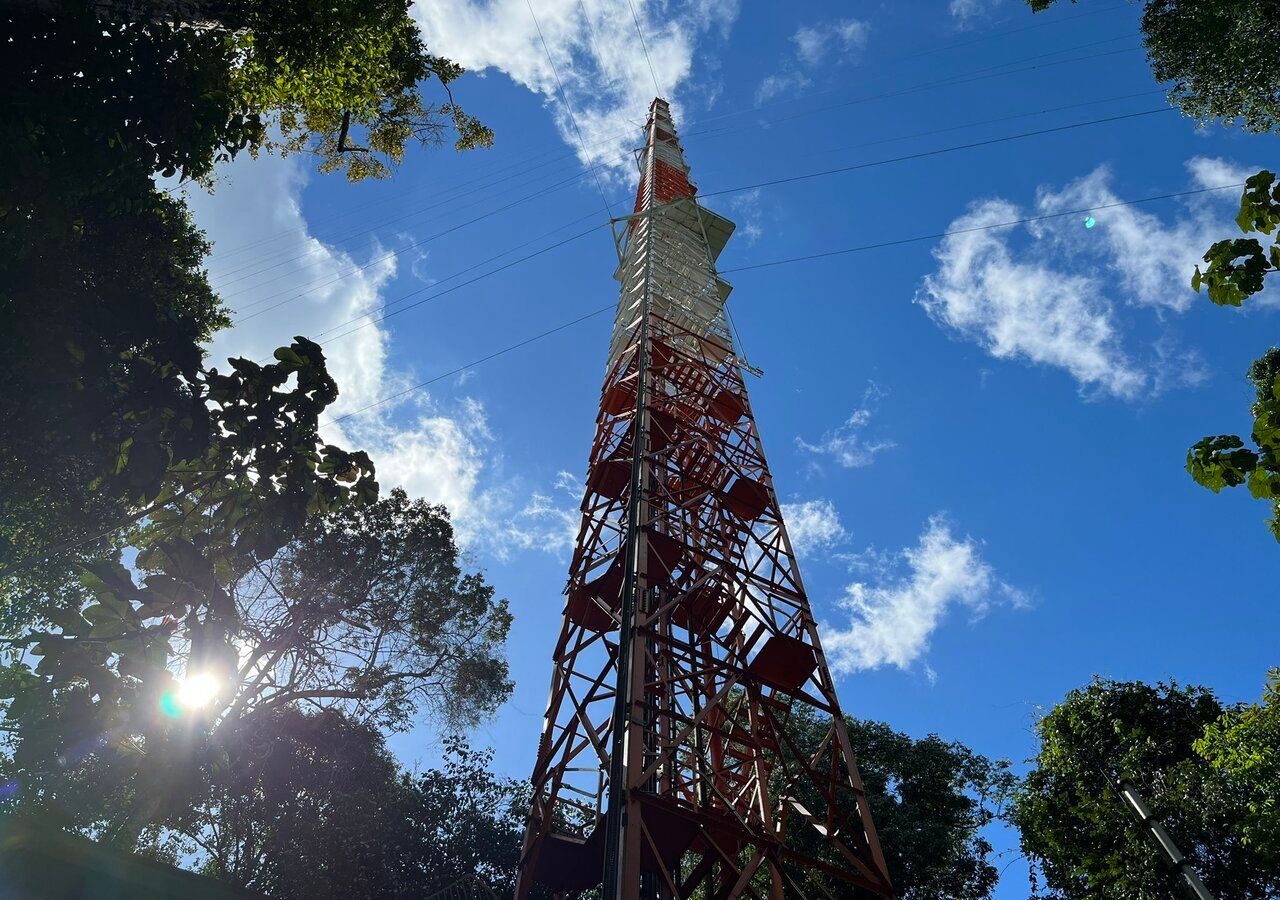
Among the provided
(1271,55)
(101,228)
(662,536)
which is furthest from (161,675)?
(1271,55)

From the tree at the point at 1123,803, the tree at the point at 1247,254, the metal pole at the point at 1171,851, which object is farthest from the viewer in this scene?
the tree at the point at 1123,803

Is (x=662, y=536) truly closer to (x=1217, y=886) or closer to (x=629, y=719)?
(x=629, y=719)

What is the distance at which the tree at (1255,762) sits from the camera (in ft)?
36.5

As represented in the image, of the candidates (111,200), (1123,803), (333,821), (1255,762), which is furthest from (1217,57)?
(333,821)

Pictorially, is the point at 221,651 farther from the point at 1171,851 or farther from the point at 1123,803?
the point at 1123,803

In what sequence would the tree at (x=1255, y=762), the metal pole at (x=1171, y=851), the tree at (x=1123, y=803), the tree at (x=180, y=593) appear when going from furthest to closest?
the tree at (x=1123, y=803)
the tree at (x=1255, y=762)
the metal pole at (x=1171, y=851)
the tree at (x=180, y=593)

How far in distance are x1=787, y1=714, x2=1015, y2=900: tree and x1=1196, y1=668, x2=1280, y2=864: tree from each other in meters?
4.77

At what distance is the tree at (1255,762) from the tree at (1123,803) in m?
0.28

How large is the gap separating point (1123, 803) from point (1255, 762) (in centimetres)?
247

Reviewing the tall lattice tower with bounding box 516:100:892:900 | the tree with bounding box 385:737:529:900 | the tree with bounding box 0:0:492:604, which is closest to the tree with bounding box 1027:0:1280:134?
the tall lattice tower with bounding box 516:100:892:900

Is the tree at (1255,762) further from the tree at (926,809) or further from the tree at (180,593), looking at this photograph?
the tree at (180,593)

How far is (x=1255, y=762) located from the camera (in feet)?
37.7

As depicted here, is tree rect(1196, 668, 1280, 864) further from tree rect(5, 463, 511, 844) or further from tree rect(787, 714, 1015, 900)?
tree rect(5, 463, 511, 844)

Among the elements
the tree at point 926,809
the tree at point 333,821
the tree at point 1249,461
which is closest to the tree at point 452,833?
the tree at point 333,821
